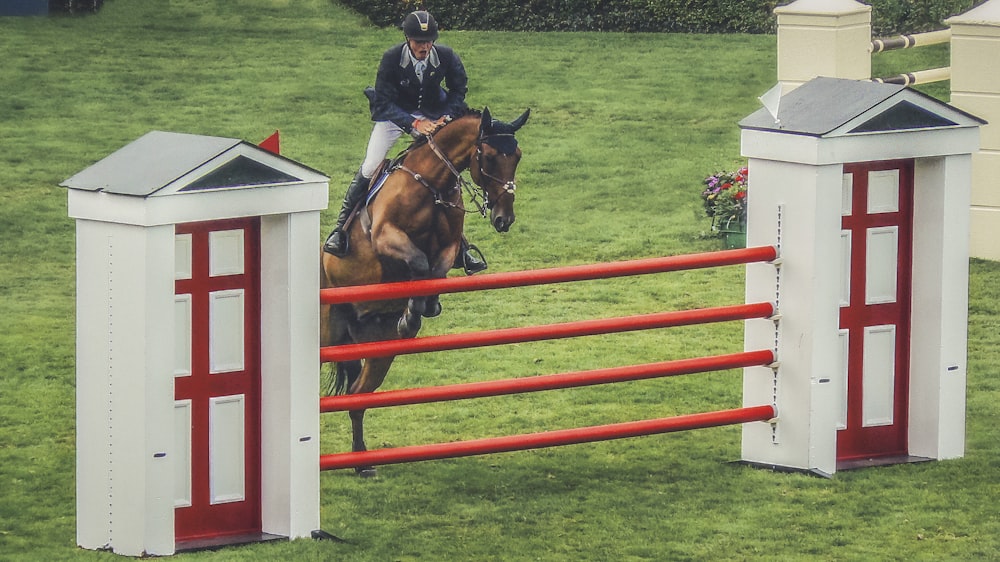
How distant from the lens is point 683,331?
1477 centimetres

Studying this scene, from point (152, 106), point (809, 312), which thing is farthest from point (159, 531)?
point (152, 106)

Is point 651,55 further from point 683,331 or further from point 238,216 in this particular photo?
point 238,216

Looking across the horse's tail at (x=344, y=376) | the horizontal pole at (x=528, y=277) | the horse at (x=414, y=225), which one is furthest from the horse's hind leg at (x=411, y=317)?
the horizontal pole at (x=528, y=277)

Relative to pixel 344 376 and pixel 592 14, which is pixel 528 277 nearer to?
pixel 344 376

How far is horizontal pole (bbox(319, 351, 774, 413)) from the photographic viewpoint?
9.62 m

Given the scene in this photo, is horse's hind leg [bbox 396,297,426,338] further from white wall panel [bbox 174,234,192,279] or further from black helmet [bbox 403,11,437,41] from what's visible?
white wall panel [bbox 174,234,192,279]

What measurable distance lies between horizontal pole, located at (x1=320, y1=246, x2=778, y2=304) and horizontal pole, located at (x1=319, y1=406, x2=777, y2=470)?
722mm

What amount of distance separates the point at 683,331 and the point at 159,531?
21.9 feet

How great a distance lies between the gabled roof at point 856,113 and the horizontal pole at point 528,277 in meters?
0.65

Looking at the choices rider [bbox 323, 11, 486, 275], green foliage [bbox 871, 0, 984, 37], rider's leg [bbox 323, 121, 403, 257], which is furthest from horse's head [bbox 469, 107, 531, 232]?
green foliage [bbox 871, 0, 984, 37]

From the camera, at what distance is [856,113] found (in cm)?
1022

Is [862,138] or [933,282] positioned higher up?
[862,138]

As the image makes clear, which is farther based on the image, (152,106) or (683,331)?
(152,106)

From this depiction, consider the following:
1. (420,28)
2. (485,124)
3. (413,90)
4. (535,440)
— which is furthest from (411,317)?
(420,28)
